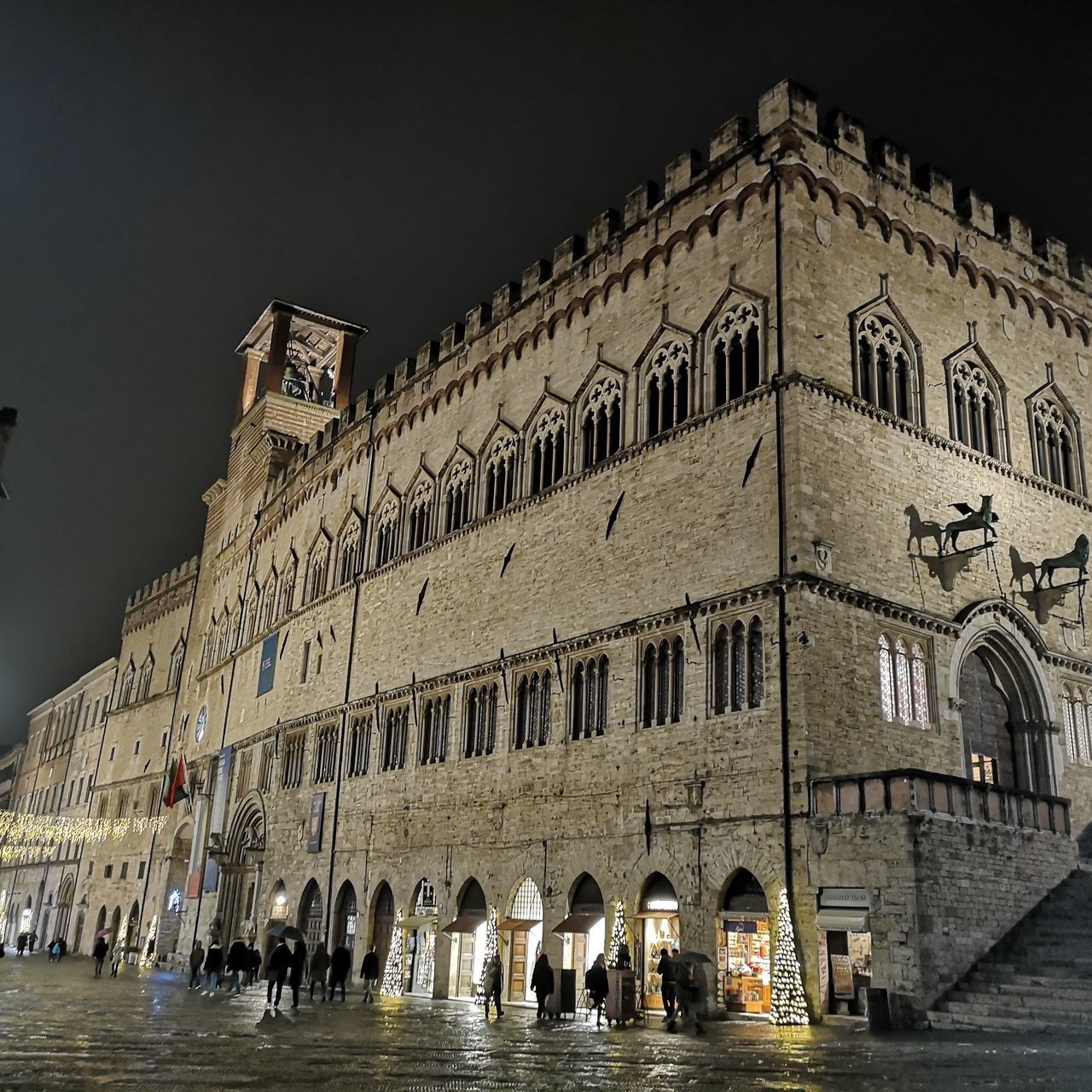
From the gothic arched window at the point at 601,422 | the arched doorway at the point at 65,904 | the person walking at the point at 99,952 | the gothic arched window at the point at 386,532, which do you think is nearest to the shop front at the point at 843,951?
the gothic arched window at the point at 601,422

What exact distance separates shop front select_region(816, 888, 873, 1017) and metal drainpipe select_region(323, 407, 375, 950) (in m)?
16.2

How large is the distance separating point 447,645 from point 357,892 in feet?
22.3

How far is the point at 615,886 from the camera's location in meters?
20.7

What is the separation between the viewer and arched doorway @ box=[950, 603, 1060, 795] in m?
21.3

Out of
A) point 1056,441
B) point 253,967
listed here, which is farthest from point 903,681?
point 253,967

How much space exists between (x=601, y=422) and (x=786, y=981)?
41.6 ft

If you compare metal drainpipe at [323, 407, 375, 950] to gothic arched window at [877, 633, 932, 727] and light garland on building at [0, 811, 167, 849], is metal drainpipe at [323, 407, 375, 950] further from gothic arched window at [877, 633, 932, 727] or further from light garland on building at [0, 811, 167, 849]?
light garland on building at [0, 811, 167, 849]

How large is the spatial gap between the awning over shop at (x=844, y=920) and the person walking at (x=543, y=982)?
4.76 metres

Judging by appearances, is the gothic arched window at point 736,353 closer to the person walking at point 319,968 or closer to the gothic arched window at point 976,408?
the gothic arched window at point 976,408

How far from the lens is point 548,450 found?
26609mm

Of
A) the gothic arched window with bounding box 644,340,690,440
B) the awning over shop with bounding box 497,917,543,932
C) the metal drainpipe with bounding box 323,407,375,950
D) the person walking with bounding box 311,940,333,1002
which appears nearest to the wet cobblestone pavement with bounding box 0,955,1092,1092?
the awning over shop with bounding box 497,917,543,932

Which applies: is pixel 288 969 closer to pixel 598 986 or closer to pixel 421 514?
pixel 598 986

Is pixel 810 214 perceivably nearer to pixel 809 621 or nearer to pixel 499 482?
pixel 809 621

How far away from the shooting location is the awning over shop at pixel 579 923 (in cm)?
2092
